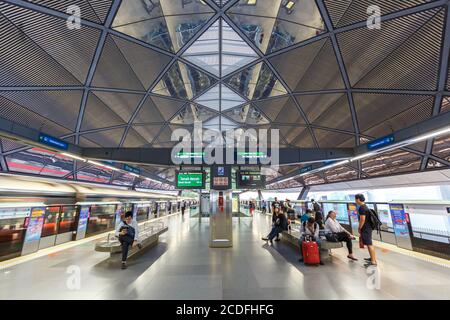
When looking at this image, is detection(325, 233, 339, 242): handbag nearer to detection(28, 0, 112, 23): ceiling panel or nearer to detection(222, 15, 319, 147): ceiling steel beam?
detection(222, 15, 319, 147): ceiling steel beam

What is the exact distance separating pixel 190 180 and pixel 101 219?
7.22 metres

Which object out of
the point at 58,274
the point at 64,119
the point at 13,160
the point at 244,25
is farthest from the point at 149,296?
the point at 13,160

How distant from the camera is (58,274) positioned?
16.3 ft

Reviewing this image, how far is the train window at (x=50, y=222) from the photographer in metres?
7.82

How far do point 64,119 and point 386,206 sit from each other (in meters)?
18.2

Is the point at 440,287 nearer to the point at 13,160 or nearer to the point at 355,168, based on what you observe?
the point at 355,168

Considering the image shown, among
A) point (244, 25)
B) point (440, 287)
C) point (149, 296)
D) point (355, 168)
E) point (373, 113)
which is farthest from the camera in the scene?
point (355, 168)

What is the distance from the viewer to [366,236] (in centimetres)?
530

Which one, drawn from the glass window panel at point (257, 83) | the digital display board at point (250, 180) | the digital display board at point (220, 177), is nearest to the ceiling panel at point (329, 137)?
the glass window panel at point (257, 83)

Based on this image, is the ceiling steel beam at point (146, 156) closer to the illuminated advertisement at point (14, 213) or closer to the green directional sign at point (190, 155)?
the green directional sign at point (190, 155)

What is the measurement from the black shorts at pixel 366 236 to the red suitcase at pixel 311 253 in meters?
1.31

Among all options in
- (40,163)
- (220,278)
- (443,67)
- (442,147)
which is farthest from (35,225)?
(442,147)

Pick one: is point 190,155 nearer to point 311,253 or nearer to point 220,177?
point 220,177

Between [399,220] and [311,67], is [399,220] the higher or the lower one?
the lower one
